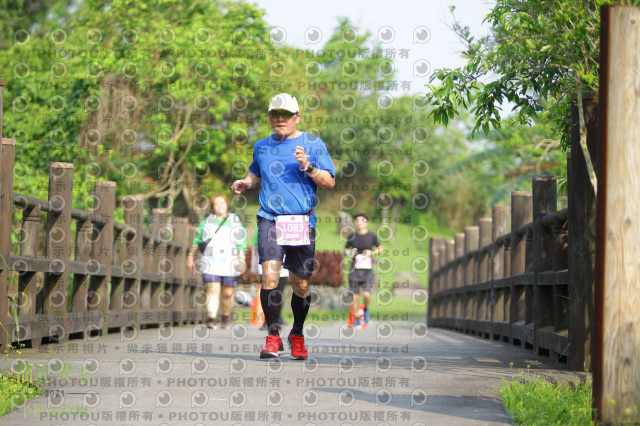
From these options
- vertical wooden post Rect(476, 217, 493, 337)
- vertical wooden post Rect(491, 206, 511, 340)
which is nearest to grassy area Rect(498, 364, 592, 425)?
vertical wooden post Rect(491, 206, 511, 340)

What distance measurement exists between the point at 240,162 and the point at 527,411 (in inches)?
822

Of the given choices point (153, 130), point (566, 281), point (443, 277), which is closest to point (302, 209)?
point (566, 281)

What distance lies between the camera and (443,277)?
20.4 meters

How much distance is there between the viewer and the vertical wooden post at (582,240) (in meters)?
6.32

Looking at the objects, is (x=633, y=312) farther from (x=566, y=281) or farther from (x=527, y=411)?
(x=566, y=281)

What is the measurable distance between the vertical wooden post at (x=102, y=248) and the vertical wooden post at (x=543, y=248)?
166 inches

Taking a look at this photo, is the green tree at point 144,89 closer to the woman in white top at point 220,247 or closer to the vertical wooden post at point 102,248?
the woman in white top at point 220,247

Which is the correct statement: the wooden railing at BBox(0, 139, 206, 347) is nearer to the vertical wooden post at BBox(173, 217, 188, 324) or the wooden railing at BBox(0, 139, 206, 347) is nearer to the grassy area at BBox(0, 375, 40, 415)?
the vertical wooden post at BBox(173, 217, 188, 324)

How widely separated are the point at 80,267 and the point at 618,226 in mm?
6165

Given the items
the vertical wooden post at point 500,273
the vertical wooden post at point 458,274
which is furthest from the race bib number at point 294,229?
the vertical wooden post at point 458,274

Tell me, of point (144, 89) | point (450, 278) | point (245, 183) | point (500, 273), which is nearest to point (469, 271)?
point (450, 278)

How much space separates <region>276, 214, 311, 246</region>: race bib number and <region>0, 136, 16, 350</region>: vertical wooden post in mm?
1926

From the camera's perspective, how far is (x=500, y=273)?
39.5ft

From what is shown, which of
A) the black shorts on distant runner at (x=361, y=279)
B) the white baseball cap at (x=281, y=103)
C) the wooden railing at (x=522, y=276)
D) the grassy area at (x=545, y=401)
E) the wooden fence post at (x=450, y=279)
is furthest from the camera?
the wooden fence post at (x=450, y=279)
